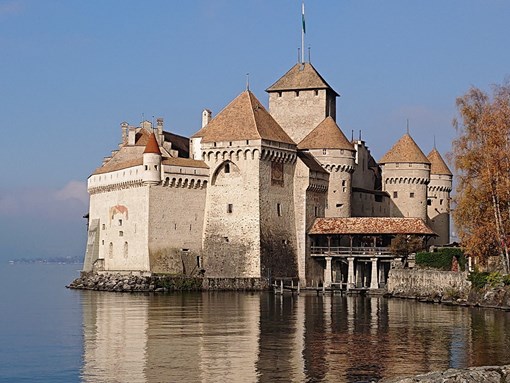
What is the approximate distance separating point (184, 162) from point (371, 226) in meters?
12.8

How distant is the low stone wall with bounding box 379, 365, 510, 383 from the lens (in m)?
22.9

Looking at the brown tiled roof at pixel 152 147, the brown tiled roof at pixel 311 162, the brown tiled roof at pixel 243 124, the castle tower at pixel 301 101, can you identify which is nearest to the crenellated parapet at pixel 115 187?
the brown tiled roof at pixel 152 147

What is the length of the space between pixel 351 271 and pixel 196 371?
121 ft

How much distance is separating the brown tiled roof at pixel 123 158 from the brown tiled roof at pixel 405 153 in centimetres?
1931

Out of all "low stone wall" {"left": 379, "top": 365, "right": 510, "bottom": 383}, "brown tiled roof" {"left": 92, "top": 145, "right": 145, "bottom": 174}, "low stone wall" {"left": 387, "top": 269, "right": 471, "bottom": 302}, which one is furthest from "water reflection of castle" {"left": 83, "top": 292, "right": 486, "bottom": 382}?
"brown tiled roof" {"left": 92, "top": 145, "right": 145, "bottom": 174}

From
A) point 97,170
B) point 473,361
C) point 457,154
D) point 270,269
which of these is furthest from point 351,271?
point 473,361

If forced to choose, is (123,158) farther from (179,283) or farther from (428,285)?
(428,285)

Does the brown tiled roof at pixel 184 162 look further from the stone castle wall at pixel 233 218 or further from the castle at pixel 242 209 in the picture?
the stone castle wall at pixel 233 218

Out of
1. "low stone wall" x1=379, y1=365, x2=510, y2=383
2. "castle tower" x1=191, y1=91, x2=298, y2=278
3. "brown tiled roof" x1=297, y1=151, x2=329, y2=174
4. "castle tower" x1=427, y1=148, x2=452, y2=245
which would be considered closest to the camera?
"low stone wall" x1=379, y1=365, x2=510, y2=383

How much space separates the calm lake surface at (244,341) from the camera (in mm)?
29109

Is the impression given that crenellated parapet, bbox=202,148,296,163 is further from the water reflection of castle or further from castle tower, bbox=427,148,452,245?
castle tower, bbox=427,148,452,245

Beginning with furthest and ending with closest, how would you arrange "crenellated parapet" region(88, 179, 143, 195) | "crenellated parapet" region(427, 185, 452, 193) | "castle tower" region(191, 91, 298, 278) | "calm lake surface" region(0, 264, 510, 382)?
"crenellated parapet" region(427, 185, 452, 193), "crenellated parapet" region(88, 179, 143, 195), "castle tower" region(191, 91, 298, 278), "calm lake surface" region(0, 264, 510, 382)

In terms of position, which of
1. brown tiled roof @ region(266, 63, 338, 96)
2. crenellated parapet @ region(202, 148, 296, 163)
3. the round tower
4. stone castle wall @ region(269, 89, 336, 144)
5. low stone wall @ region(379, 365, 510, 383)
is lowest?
low stone wall @ region(379, 365, 510, 383)

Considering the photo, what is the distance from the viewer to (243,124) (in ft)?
217
